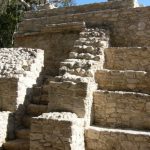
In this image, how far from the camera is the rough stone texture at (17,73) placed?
8219 millimetres

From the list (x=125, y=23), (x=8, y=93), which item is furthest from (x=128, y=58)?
(x=8, y=93)

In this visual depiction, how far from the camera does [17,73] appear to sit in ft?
28.1

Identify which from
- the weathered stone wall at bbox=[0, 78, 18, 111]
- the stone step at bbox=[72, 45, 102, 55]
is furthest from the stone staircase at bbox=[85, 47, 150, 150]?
the weathered stone wall at bbox=[0, 78, 18, 111]

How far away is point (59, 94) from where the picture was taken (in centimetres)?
728

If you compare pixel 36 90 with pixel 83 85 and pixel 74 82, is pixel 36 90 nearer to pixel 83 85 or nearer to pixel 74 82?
pixel 74 82

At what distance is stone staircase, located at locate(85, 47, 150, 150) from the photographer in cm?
655

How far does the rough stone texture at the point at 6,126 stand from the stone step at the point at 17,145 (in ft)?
0.63

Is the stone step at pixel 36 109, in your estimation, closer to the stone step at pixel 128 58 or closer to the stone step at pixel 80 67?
the stone step at pixel 80 67

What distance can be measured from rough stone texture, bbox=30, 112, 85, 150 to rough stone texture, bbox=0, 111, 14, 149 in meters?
1.37

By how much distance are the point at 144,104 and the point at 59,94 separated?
1.82 m

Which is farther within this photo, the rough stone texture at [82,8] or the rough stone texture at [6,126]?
the rough stone texture at [82,8]

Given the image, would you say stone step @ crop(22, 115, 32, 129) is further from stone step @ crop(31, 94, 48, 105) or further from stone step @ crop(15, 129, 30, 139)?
stone step @ crop(31, 94, 48, 105)

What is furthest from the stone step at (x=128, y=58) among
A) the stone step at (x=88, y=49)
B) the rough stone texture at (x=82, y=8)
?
the rough stone texture at (x=82, y=8)

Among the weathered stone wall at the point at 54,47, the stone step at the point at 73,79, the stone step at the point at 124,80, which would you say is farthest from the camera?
the weathered stone wall at the point at 54,47
